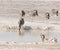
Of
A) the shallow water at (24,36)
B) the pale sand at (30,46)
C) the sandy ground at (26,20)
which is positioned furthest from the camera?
the shallow water at (24,36)

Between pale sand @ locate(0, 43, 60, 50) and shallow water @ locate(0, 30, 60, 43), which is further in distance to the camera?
shallow water @ locate(0, 30, 60, 43)

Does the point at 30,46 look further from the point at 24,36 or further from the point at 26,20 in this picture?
the point at 26,20

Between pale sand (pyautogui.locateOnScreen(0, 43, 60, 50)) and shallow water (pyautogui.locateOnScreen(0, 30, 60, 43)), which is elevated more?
pale sand (pyautogui.locateOnScreen(0, 43, 60, 50))

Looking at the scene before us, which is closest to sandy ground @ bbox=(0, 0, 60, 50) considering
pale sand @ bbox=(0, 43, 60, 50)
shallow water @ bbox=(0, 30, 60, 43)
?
pale sand @ bbox=(0, 43, 60, 50)

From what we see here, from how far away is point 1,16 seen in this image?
27125 mm

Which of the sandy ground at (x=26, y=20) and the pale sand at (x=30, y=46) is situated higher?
the pale sand at (x=30, y=46)

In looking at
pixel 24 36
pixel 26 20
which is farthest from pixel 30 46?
pixel 26 20

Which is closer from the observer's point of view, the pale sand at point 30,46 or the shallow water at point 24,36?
the pale sand at point 30,46

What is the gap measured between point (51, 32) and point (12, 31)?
106 inches

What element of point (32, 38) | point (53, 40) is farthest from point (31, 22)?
point (53, 40)

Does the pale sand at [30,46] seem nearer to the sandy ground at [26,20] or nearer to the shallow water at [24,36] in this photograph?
the sandy ground at [26,20]

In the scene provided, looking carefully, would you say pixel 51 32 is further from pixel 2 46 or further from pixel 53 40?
pixel 2 46

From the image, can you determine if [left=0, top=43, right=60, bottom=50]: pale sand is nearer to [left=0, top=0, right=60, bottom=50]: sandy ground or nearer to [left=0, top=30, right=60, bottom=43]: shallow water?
[left=0, top=0, right=60, bottom=50]: sandy ground

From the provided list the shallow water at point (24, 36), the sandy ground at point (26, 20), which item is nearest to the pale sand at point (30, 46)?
the sandy ground at point (26, 20)
